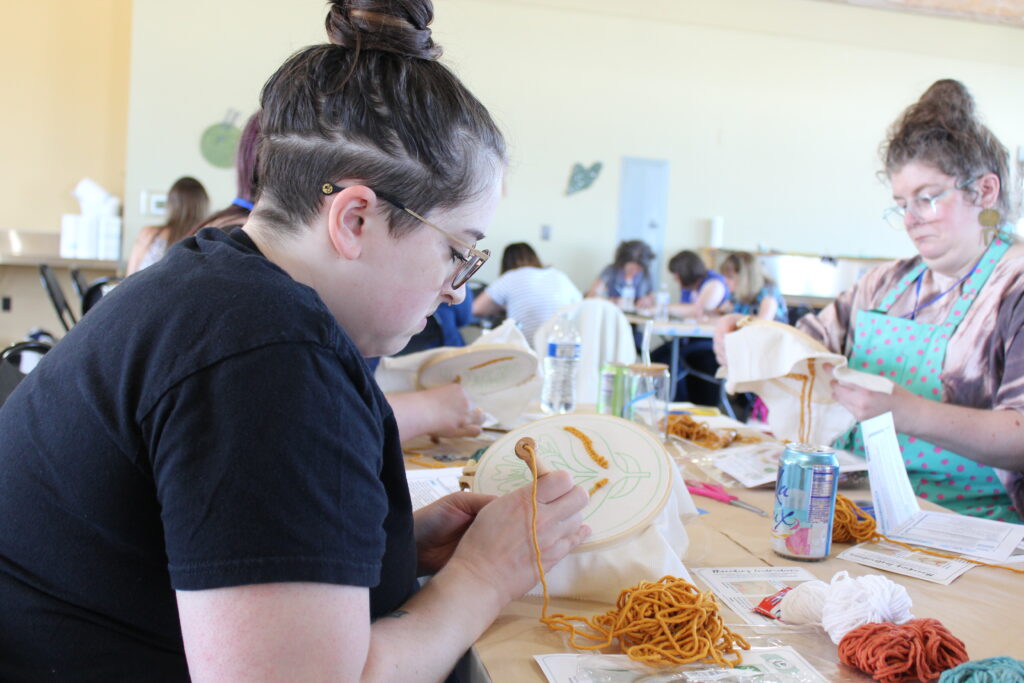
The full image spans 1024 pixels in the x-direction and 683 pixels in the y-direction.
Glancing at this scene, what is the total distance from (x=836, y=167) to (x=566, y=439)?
287 inches

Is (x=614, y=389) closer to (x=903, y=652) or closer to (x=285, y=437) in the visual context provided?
(x=903, y=652)

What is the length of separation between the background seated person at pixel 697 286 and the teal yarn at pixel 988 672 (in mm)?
5225

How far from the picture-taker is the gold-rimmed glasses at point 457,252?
2.60 ft

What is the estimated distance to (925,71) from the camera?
7.65 m

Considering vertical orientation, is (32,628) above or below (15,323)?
above

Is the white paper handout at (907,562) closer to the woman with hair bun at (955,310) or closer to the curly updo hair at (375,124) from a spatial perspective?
the woman with hair bun at (955,310)

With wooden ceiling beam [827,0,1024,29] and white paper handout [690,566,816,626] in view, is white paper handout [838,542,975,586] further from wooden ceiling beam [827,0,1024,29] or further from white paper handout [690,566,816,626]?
wooden ceiling beam [827,0,1024,29]

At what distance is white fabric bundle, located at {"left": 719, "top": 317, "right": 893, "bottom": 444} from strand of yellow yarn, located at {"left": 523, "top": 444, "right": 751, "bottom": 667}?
812 millimetres

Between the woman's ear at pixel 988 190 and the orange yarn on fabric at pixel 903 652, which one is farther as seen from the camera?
the woman's ear at pixel 988 190

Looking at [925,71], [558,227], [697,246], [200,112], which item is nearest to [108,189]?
[200,112]

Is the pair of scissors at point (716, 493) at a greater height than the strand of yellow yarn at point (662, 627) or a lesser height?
lesser

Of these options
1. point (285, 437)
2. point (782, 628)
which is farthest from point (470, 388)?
point (285, 437)

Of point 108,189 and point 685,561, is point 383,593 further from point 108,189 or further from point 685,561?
point 108,189

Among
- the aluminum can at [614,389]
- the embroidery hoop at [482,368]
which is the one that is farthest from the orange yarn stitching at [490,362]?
the aluminum can at [614,389]
